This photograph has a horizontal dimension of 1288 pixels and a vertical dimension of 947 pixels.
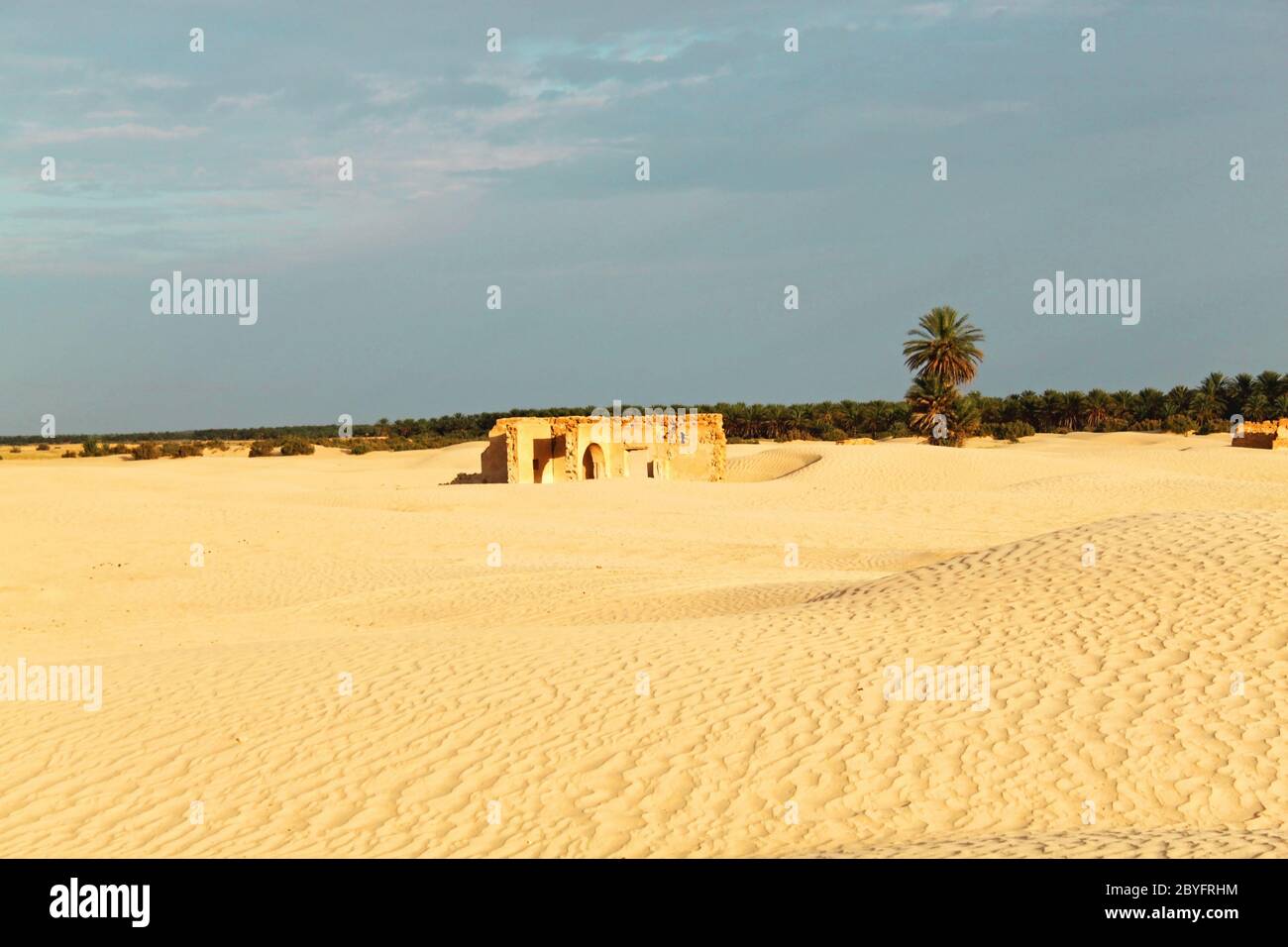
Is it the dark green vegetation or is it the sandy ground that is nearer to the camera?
the sandy ground

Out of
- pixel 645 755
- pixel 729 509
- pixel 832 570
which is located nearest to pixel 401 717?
pixel 645 755

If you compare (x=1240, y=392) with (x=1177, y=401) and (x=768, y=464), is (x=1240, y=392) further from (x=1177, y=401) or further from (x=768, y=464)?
(x=768, y=464)

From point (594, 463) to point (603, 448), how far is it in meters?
0.72

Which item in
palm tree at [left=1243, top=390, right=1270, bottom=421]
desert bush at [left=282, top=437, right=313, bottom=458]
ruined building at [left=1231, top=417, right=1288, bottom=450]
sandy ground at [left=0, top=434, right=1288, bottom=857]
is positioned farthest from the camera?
desert bush at [left=282, top=437, right=313, bottom=458]

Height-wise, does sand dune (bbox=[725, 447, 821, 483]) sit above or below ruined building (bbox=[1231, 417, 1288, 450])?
below

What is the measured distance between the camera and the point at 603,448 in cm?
4228

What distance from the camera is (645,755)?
9.09 m

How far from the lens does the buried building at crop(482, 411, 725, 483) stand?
40.5m

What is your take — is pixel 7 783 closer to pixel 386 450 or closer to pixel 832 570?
pixel 832 570

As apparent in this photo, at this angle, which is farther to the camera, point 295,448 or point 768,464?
point 295,448

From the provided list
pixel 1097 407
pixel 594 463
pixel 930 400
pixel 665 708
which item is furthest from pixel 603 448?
pixel 1097 407

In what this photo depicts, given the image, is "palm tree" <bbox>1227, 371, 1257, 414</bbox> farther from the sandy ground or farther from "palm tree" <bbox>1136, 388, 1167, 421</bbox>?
the sandy ground

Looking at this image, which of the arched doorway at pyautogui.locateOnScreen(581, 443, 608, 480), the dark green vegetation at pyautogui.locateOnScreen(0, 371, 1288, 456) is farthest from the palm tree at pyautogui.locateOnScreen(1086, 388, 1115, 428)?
the arched doorway at pyautogui.locateOnScreen(581, 443, 608, 480)
